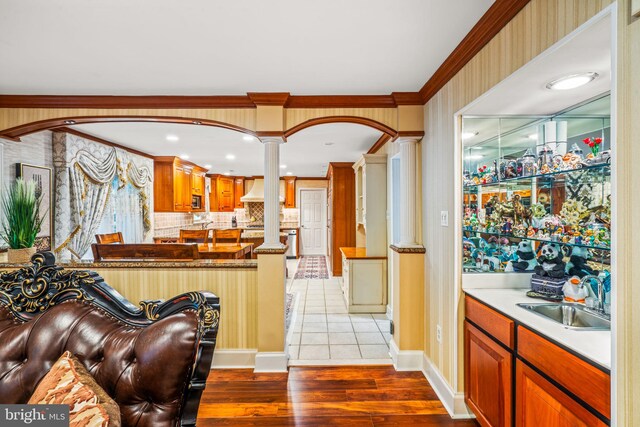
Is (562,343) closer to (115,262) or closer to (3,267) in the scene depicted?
(115,262)

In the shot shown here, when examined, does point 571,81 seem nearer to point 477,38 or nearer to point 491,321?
point 477,38

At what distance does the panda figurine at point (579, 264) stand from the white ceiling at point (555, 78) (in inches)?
33.5

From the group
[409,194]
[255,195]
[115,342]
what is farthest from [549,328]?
[255,195]

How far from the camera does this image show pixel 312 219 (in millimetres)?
9180

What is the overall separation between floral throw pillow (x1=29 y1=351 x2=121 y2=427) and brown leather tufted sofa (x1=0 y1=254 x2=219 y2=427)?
0.08 metres

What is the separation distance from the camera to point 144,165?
5.51 m

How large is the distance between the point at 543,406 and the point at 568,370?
0.89 ft

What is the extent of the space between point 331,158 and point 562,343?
4801mm

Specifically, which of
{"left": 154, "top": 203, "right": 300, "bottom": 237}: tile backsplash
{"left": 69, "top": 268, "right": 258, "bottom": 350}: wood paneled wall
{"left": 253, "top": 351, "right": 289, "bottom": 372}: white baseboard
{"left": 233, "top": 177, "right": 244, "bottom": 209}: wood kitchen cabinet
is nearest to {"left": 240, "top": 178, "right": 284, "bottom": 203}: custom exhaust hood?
{"left": 233, "top": 177, "right": 244, "bottom": 209}: wood kitchen cabinet

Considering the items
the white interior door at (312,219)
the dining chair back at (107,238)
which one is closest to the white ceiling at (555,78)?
the dining chair back at (107,238)

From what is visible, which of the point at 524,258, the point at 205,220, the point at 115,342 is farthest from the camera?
the point at 205,220

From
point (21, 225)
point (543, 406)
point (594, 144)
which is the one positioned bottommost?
point (543, 406)

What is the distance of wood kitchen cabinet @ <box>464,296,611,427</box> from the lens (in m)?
1.16

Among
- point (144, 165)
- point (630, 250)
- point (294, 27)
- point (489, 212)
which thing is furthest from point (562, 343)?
point (144, 165)
